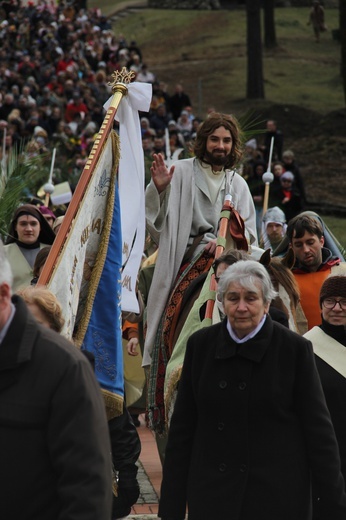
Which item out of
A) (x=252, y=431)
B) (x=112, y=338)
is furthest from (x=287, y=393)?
(x=112, y=338)

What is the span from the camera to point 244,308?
5223mm

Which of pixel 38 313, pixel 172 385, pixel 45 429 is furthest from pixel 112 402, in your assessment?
pixel 45 429

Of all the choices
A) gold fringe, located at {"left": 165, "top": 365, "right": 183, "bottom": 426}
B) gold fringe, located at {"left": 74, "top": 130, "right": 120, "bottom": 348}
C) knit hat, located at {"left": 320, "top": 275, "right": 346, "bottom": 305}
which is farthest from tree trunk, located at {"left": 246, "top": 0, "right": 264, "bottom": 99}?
gold fringe, located at {"left": 165, "top": 365, "right": 183, "bottom": 426}

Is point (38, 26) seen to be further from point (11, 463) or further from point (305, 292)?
point (11, 463)

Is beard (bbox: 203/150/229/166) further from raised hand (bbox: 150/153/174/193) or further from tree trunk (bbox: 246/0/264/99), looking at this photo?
tree trunk (bbox: 246/0/264/99)

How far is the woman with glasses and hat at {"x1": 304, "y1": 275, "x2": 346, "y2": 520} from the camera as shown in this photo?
20.7 feet

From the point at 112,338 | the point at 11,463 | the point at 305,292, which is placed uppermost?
the point at 11,463

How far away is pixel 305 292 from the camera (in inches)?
320

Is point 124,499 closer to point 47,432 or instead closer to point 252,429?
point 252,429

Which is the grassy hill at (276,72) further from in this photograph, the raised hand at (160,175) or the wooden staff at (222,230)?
the wooden staff at (222,230)

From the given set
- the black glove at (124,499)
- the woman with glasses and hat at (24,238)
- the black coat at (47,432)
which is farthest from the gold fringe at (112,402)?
the black coat at (47,432)

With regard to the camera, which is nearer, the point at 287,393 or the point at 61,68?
the point at 287,393

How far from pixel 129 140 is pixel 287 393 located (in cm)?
265

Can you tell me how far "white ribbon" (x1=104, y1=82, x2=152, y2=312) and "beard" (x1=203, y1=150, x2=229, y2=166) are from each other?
0.88 metres
